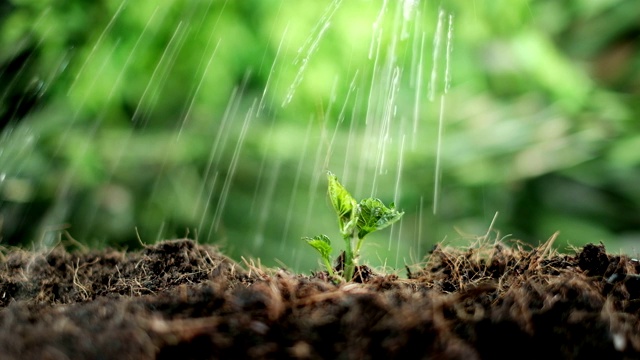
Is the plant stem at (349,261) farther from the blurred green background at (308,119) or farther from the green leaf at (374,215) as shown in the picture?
the blurred green background at (308,119)

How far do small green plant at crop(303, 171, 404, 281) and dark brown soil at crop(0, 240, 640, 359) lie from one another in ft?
0.38

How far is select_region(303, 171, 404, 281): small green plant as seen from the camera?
1.07m

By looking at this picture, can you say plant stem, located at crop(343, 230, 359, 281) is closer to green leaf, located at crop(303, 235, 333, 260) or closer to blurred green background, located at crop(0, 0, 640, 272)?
green leaf, located at crop(303, 235, 333, 260)

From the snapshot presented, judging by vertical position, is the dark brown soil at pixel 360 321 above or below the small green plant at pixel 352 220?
below

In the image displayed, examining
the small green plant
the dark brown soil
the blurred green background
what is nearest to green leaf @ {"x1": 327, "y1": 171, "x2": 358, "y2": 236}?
the small green plant

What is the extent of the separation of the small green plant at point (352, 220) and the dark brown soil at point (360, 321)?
0.38 ft

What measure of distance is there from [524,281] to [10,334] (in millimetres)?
709

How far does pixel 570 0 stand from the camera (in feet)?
10.7

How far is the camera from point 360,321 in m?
0.69

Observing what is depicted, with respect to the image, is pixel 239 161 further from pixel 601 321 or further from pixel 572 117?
pixel 601 321

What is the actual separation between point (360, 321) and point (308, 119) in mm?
2072

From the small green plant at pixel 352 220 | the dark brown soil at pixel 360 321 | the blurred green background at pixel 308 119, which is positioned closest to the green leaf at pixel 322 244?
the small green plant at pixel 352 220

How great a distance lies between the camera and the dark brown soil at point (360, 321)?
66 centimetres

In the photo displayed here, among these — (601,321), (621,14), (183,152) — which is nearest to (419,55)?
(183,152)
